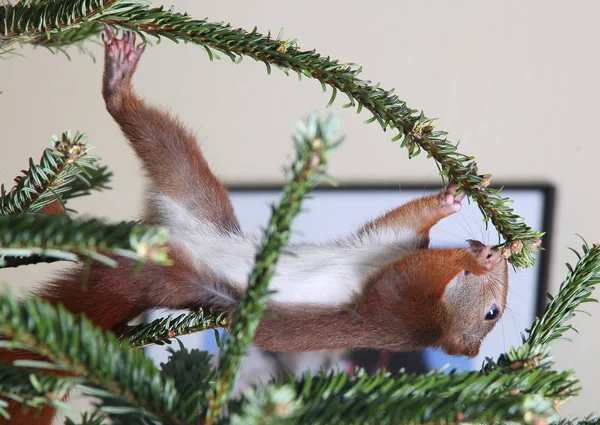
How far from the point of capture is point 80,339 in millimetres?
234

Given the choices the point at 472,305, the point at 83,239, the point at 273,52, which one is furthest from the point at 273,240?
the point at 472,305

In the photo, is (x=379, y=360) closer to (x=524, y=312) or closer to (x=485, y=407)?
(x=524, y=312)

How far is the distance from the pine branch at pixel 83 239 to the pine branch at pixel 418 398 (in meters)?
0.07

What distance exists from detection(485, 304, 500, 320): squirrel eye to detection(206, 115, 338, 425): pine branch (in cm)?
78

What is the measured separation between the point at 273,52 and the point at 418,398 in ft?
1.04

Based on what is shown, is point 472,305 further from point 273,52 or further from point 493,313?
point 273,52

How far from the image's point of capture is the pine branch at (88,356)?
22cm

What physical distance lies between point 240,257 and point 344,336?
0.18 metres

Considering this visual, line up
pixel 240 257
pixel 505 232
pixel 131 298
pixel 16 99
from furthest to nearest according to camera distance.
Answer: pixel 16 99, pixel 240 257, pixel 131 298, pixel 505 232

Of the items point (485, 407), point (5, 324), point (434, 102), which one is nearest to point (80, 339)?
point (5, 324)

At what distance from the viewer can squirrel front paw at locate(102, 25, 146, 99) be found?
796 mm

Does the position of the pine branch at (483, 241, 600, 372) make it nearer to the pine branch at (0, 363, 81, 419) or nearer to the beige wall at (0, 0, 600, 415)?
the pine branch at (0, 363, 81, 419)

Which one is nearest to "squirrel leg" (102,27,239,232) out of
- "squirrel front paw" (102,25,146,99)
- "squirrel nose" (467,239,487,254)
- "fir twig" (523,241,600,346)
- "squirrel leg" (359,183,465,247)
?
"squirrel front paw" (102,25,146,99)

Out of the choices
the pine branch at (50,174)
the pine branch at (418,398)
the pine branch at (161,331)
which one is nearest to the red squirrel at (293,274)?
the pine branch at (161,331)
